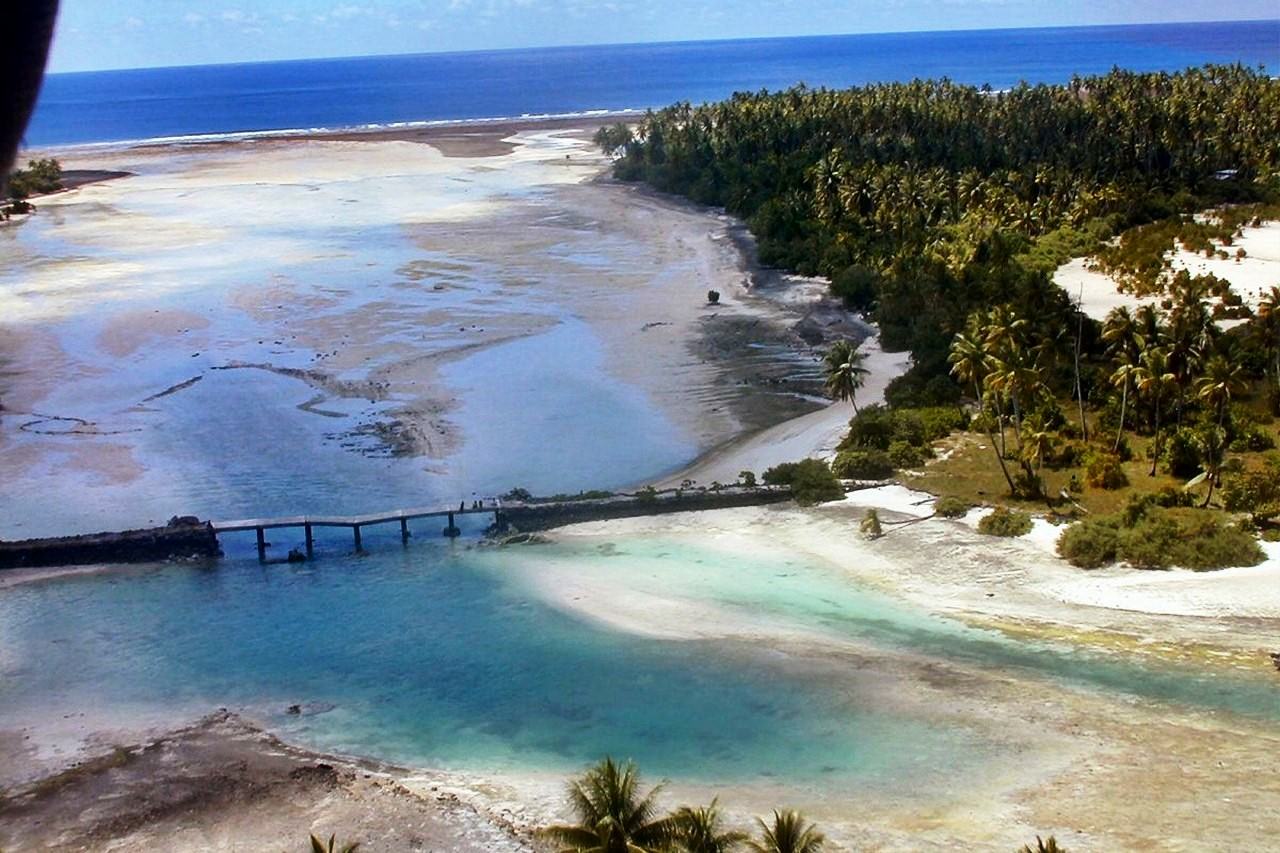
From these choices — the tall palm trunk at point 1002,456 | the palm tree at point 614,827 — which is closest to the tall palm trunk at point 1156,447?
the tall palm trunk at point 1002,456

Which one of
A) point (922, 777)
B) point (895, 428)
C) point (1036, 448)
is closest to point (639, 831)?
point (922, 777)

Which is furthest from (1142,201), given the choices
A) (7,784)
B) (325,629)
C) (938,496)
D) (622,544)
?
(7,784)

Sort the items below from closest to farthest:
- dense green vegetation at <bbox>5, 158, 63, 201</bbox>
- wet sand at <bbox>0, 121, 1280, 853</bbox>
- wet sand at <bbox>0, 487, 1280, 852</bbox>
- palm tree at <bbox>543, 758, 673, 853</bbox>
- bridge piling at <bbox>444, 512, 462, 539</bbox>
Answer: palm tree at <bbox>543, 758, 673, 853</bbox>, wet sand at <bbox>0, 487, 1280, 852</bbox>, wet sand at <bbox>0, 121, 1280, 853</bbox>, bridge piling at <bbox>444, 512, 462, 539</bbox>, dense green vegetation at <bbox>5, 158, 63, 201</bbox>

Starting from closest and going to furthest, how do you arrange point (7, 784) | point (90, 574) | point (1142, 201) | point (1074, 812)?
A: point (1074, 812), point (7, 784), point (90, 574), point (1142, 201)

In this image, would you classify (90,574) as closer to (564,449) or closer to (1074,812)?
(564,449)

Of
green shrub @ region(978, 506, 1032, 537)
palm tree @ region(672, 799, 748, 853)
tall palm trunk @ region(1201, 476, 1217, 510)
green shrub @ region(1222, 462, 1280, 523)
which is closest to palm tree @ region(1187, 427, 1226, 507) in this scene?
tall palm trunk @ region(1201, 476, 1217, 510)

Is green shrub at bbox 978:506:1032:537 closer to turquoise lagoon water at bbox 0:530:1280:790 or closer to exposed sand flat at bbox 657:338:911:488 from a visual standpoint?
turquoise lagoon water at bbox 0:530:1280:790
